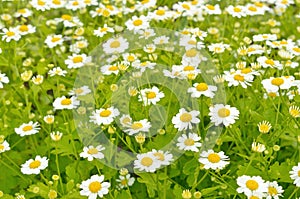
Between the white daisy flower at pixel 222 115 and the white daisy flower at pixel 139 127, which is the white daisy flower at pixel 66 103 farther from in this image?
the white daisy flower at pixel 222 115

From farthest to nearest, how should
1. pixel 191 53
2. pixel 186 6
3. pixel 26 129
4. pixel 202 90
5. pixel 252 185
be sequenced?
1. pixel 186 6
2. pixel 191 53
3. pixel 26 129
4. pixel 202 90
5. pixel 252 185

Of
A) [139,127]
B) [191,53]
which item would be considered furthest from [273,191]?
[191,53]

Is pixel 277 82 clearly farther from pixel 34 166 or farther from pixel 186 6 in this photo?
pixel 34 166

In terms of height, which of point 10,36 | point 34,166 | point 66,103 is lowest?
point 34,166

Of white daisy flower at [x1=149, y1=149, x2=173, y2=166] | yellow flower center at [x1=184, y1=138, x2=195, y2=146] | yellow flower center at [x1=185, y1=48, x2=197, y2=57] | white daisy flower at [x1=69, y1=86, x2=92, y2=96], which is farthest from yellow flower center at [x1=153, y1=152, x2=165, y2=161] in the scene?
yellow flower center at [x1=185, y1=48, x2=197, y2=57]

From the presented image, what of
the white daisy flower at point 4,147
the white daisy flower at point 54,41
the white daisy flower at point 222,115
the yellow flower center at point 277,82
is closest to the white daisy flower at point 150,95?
the white daisy flower at point 222,115

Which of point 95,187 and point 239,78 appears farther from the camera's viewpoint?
point 239,78

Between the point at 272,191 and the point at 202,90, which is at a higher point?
the point at 202,90

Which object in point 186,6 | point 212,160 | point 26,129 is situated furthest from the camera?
point 186,6
